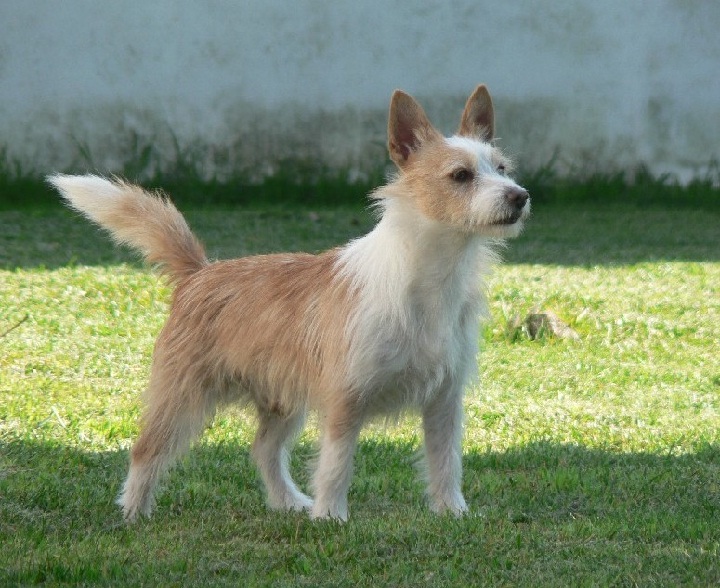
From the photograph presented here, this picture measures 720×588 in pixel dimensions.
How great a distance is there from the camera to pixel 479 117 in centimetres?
530

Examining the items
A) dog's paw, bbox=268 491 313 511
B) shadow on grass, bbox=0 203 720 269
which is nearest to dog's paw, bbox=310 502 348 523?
dog's paw, bbox=268 491 313 511

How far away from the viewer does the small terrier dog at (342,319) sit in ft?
15.6

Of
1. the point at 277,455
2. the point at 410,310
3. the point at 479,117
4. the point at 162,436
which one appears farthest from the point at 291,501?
the point at 479,117

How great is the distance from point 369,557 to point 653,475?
1804 mm

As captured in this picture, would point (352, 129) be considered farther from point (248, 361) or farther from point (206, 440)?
point (248, 361)

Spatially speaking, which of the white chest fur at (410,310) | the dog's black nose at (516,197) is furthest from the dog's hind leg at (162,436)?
the dog's black nose at (516,197)

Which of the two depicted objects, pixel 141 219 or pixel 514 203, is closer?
pixel 514 203

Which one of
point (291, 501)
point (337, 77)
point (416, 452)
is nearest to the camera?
point (291, 501)

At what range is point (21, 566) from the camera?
4.03 metres

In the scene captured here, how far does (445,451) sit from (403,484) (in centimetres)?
57

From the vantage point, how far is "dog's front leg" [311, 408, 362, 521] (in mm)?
4750

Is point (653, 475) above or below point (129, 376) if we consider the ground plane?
above

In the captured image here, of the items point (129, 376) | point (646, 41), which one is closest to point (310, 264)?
point (129, 376)

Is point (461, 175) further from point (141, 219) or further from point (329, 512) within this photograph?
point (141, 219)
